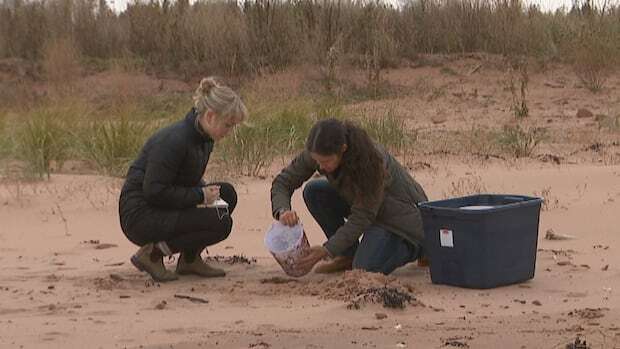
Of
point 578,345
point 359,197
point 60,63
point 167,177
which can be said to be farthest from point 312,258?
point 60,63

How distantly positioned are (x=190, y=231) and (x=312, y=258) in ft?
2.27

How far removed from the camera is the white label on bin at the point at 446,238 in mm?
6039

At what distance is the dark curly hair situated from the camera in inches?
236

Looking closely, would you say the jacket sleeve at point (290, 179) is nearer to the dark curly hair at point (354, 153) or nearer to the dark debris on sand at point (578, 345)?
the dark curly hair at point (354, 153)

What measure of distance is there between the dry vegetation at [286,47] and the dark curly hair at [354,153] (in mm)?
7382

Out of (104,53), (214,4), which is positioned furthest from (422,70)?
(104,53)

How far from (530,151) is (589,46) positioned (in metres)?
5.62

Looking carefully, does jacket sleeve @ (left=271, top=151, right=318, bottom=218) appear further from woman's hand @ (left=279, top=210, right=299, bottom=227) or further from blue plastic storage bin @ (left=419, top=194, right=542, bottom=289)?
blue plastic storage bin @ (left=419, top=194, right=542, bottom=289)

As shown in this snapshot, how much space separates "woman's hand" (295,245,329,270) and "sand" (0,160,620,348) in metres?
0.10

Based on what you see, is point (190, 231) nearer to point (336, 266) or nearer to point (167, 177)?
point (167, 177)

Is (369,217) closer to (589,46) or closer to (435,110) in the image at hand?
(435,110)

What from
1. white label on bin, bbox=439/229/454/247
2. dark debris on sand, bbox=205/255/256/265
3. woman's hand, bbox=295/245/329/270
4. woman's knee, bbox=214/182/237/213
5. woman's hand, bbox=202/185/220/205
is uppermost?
woman's hand, bbox=202/185/220/205

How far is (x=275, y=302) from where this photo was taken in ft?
19.2

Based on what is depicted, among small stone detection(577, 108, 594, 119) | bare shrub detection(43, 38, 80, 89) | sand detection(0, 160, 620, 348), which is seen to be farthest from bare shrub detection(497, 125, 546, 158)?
bare shrub detection(43, 38, 80, 89)
